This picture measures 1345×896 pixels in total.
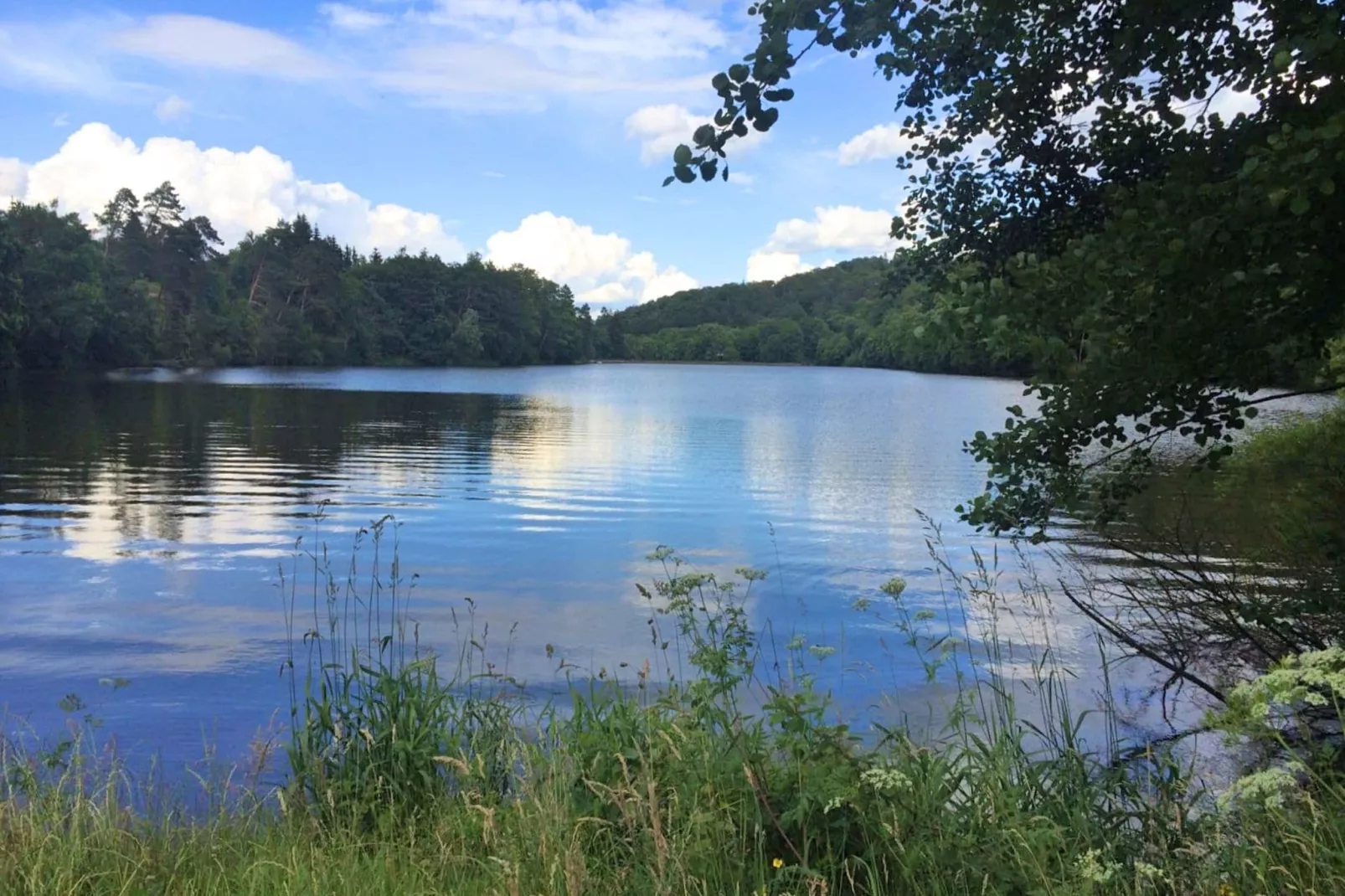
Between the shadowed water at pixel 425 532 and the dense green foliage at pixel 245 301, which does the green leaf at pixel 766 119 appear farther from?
the dense green foliage at pixel 245 301

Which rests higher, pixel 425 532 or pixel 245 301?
pixel 245 301

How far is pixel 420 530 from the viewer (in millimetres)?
18188

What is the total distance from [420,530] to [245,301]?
116146mm

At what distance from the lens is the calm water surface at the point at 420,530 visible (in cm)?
1016

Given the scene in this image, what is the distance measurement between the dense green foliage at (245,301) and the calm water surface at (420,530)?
3894 cm

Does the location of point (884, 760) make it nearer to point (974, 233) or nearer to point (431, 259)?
point (974, 233)

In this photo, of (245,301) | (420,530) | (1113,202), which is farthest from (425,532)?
(245,301)

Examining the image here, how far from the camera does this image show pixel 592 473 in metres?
27.7

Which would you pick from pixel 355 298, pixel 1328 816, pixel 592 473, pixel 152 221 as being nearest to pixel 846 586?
pixel 1328 816

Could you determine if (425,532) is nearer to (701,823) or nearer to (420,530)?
(420,530)

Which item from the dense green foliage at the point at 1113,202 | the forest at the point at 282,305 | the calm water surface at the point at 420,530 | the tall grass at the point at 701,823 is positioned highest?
the forest at the point at 282,305

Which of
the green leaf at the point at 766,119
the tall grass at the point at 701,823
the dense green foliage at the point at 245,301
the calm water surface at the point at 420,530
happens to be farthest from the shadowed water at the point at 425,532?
the dense green foliage at the point at 245,301

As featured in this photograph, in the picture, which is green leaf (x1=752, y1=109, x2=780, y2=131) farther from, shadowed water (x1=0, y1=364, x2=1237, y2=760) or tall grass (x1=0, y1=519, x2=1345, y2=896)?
shadowed water (x1=0, y1=364, x2=1237, y2=760)

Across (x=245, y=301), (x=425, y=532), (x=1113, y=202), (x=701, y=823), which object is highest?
(x=245, y=301)
